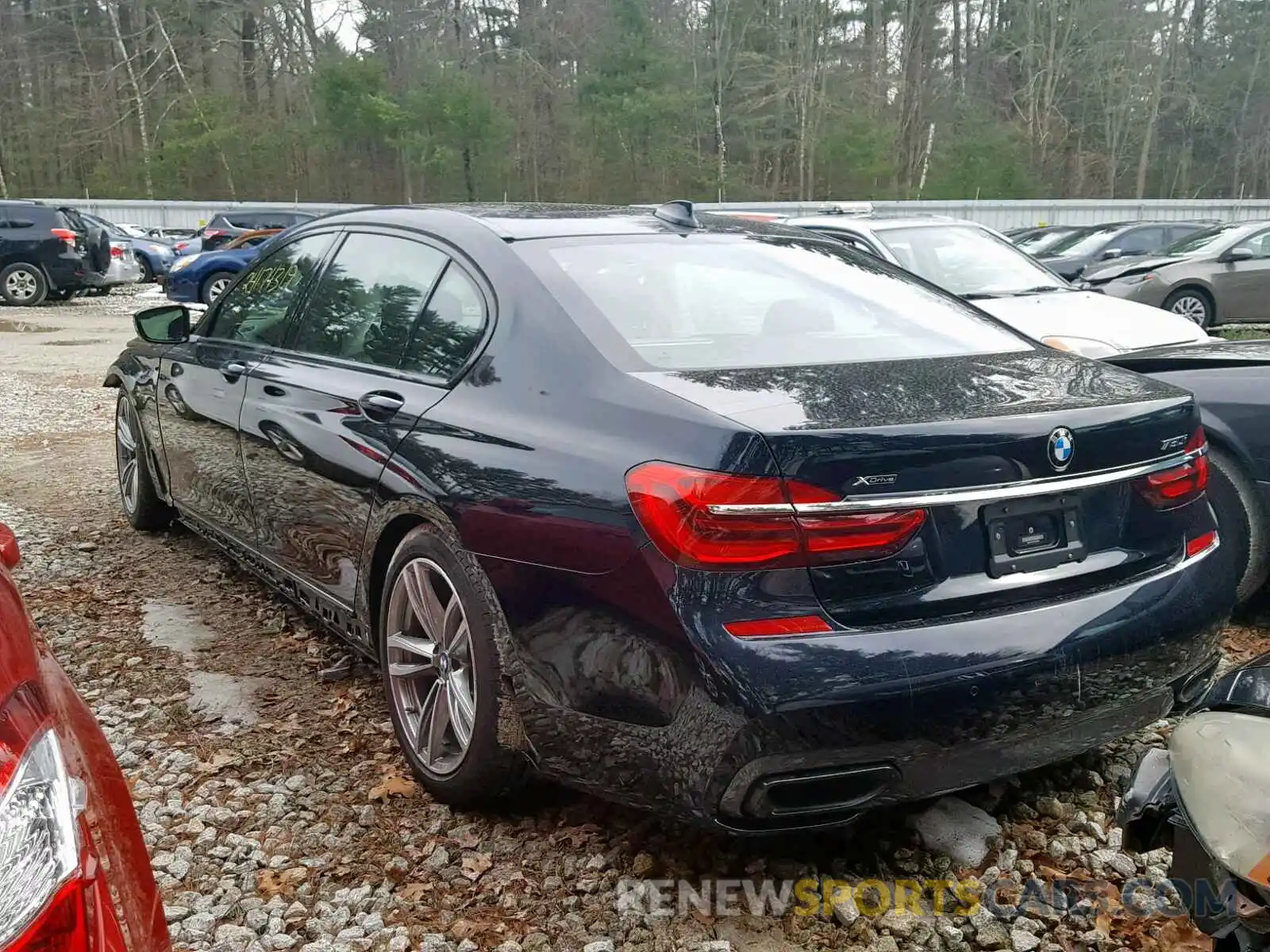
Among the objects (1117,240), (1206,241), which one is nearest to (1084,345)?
(1206,241)

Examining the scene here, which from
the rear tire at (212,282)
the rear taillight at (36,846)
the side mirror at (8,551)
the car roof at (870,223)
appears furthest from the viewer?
the rear tire at (212,282)

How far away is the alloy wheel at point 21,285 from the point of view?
1922 cm

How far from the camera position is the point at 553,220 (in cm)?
344

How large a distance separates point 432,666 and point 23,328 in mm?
16046

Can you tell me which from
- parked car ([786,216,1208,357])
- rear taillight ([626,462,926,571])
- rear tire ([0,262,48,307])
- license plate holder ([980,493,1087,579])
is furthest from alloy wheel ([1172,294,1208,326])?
rear tire ([0,262,48,307])

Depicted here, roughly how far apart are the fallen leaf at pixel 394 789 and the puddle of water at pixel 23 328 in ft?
49.8

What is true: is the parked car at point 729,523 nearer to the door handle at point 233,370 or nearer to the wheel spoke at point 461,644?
the wheel spoke at point 461,644

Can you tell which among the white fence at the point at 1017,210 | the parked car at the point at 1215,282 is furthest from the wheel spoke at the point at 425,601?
the white fence at the point at 1017,210

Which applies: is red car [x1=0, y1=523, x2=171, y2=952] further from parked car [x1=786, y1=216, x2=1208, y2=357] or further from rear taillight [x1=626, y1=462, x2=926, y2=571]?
parked car [x1=786, y1=216, x2=1208, y2=357]

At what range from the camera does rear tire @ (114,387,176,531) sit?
5344 mm

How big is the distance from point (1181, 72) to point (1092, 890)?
171 ft

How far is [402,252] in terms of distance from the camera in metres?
3.49

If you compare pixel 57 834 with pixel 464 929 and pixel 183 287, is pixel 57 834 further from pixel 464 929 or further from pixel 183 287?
pixel 183 287

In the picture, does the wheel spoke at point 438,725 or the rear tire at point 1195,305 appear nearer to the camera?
the wheel spoke at point 438,725
